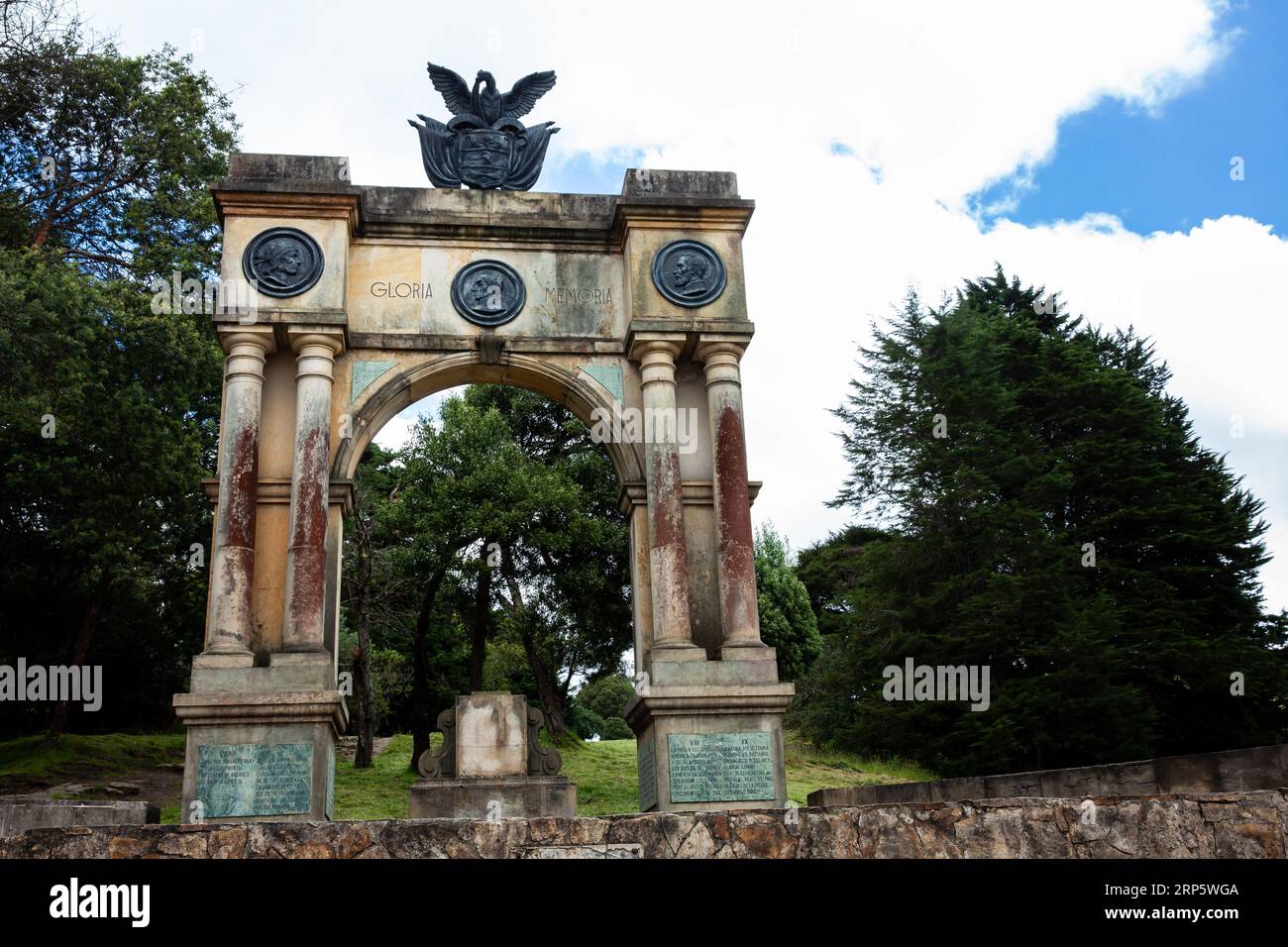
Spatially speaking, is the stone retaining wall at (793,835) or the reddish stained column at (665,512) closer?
the stone retaining wall at (793,835)

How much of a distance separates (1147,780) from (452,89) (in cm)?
1337

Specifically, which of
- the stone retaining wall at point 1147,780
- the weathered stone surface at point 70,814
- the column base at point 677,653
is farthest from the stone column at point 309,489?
the stone retaining wall at point 1147,780

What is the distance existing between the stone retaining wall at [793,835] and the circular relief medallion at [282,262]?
10434 millimetres

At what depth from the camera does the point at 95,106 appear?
23641 millimetres

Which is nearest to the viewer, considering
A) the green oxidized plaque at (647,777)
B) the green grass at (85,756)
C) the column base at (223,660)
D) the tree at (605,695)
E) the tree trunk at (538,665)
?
the column base at (223,660)

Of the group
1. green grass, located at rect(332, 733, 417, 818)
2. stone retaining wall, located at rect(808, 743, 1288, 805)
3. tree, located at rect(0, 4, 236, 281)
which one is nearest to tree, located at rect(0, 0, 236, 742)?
tree, located at rect(0, 4, 236, 281)

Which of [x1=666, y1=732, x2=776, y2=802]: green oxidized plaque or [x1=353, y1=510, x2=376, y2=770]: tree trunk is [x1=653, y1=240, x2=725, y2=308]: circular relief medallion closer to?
[x1=666, y1=732, x2=776, y2=802]: green oxidized plaque

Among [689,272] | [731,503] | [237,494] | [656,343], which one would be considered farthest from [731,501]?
[237,494]

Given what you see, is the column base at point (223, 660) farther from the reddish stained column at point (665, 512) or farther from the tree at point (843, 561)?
the tree at point (843, 561)

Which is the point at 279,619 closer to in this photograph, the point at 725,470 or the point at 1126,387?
the point at 725,470

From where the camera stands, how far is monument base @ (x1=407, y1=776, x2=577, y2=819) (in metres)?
16.3

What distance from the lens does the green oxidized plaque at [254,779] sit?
527 inches

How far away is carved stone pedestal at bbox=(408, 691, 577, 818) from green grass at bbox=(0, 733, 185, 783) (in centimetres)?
951
